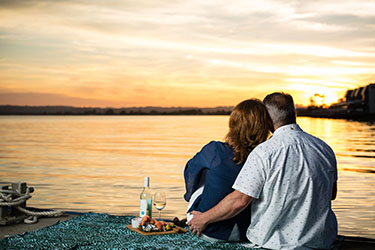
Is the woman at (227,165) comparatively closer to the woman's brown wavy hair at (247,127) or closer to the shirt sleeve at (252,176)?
the woman's brown wavy hair at (247,127)

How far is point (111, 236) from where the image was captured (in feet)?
12.8

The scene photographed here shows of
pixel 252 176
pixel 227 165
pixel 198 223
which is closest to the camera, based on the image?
pixel 252 176

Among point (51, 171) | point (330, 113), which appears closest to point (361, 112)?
point (330, 113)

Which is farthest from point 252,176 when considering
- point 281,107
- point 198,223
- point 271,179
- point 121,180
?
point 121,180

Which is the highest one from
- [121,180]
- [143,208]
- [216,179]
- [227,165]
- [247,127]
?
[247,127]

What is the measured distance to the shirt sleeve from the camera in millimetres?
3146

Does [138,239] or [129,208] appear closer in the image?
[138,239]

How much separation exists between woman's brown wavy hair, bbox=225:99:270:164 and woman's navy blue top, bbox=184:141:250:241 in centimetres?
9

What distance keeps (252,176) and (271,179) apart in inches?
5.2

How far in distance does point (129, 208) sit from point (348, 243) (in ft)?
15.8

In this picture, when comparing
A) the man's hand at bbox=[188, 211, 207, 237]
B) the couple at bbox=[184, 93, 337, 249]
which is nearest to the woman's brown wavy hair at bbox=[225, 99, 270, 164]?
the couple at bbox=[184, 93, 337, 249]

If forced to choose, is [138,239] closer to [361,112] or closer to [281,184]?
[281,184]

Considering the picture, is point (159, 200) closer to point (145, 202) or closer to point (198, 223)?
point (145, 202)

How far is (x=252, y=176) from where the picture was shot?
124 inches
